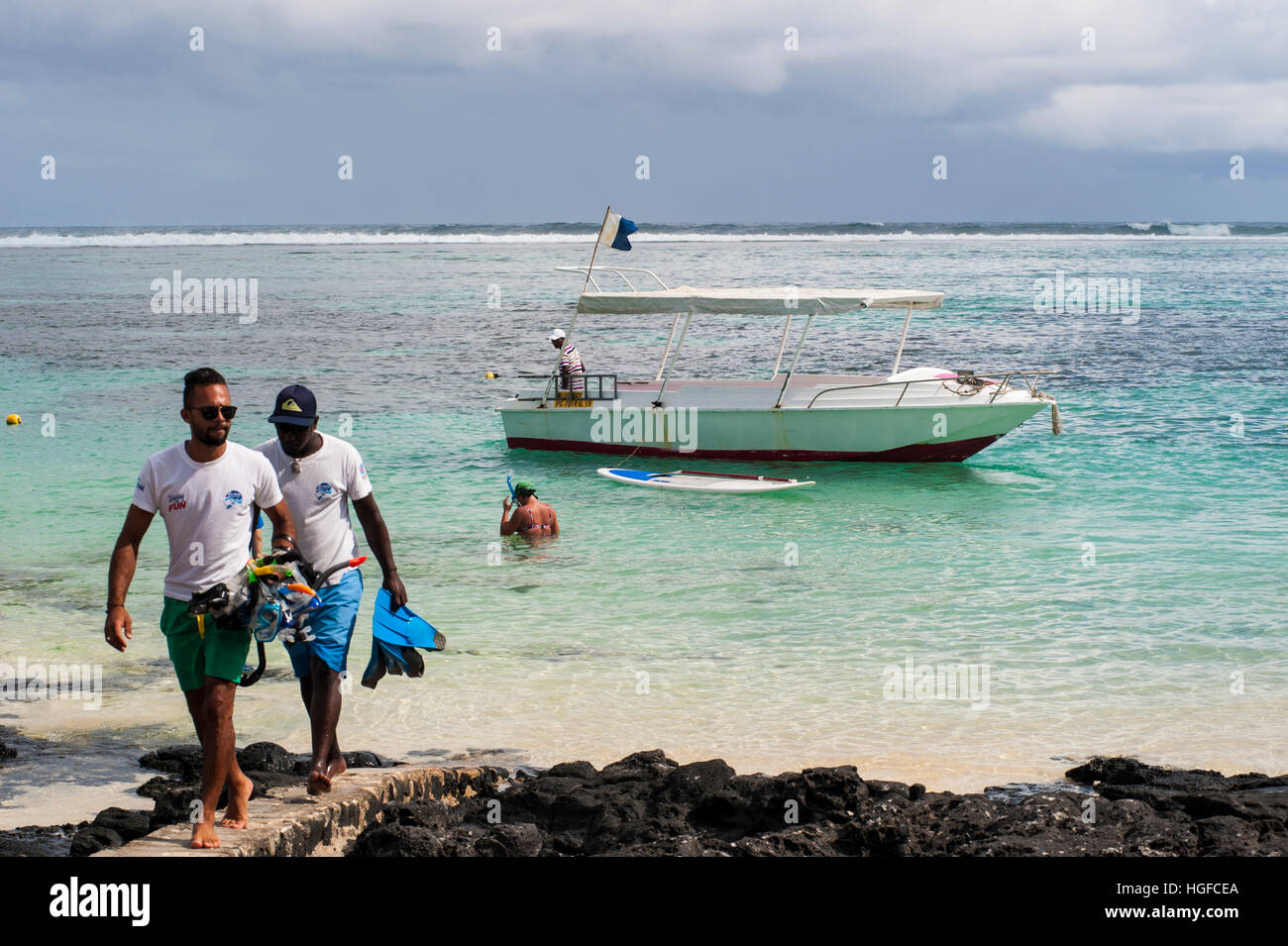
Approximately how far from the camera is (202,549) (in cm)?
494

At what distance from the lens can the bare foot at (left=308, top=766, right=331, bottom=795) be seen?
18.7 ft

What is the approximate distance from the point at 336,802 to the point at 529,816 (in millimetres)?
1050

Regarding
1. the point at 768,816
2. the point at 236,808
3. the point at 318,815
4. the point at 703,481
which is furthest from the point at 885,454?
the point at 236,808

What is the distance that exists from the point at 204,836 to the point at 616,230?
49.4 feet

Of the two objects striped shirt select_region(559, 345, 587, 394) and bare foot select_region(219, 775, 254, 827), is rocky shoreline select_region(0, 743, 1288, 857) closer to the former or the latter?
bare foot select_region(219, 775, 254, 827)

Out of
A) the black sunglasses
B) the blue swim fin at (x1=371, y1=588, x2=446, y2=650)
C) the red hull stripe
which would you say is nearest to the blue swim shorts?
the blue swim fin at (x1=371, y1=588, x2=446, y2=650)

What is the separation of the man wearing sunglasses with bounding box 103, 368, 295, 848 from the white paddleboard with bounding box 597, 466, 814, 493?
12.2m

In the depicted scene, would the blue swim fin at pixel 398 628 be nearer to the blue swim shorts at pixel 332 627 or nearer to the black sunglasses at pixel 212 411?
the blue swim shorts at pixel 332 627

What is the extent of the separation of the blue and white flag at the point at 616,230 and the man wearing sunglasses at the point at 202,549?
1425 centimetres

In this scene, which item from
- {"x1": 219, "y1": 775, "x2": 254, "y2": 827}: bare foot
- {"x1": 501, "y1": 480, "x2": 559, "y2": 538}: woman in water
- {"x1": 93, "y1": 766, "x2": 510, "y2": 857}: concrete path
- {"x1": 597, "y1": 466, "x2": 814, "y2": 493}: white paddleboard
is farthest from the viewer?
{"x1": 597, "y1": 466, "x2": 814, "y2": 493}: white paddleboard

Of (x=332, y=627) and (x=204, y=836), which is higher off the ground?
(x=332, y=627)

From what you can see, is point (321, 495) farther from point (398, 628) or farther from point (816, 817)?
point (816, 817)

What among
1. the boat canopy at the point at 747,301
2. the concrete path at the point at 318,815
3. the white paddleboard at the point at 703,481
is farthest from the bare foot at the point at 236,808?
the boat canopy at the point at 747,301
